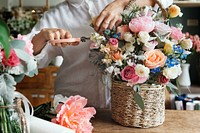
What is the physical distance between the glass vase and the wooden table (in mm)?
379

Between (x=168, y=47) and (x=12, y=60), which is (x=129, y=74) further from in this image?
(x=12, y=60)

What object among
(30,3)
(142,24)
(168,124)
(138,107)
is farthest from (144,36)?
(30,3)

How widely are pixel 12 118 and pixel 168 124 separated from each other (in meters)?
0.60

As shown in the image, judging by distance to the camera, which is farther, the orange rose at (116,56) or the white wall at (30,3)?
the white wall at (30,3)

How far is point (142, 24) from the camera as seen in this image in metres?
1.04

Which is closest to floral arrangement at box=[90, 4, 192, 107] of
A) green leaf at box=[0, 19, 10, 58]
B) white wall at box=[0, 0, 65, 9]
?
green leaf at box=[0, 19, 10, 58]

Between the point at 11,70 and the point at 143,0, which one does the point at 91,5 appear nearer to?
the point at 143,0

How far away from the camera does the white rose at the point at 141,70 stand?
1021 mm

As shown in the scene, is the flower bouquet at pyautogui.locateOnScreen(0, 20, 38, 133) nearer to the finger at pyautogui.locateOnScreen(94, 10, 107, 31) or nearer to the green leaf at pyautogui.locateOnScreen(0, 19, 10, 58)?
the green leaf at pyautogui.locateOnScreen(0, 19, 10, 58)

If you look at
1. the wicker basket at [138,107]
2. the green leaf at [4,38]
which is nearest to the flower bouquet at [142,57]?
the wicker basket at [138,107]

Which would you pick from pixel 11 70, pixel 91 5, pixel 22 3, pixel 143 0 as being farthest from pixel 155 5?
pixel 22 3

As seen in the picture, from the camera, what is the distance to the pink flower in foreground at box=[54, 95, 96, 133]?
3.21 ft

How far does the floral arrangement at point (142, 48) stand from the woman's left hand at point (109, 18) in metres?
0.02

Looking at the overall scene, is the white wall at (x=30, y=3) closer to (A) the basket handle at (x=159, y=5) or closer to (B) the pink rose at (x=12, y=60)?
(A) the basket handle at (x=159, y=5)
